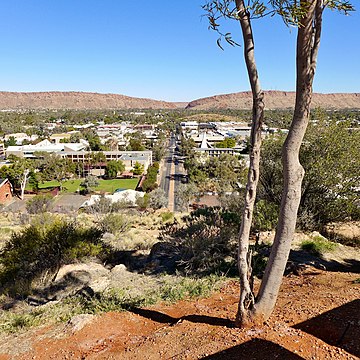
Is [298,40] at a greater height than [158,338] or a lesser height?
greater

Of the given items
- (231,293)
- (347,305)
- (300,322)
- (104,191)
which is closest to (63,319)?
(231,293)

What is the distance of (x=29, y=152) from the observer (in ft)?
185

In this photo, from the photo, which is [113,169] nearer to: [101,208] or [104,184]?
[104,184]

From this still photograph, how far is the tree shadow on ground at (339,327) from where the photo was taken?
3954mm

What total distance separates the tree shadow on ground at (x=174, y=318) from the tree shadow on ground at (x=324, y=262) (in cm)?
374

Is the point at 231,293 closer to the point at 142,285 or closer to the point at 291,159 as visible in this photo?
the point at 142,285

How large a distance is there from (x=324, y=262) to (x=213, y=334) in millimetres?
4907

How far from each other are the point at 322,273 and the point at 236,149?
54.9m

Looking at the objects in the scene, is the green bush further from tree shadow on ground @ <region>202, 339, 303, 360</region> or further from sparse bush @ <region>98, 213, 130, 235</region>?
tree shadow on ground @ <region>202, 339, 303, 360</region>

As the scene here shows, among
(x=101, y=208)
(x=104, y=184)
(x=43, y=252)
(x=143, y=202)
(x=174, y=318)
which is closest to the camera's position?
(x=174, y=318)

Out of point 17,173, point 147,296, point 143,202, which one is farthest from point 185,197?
point 147,296

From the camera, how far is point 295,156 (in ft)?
13.1

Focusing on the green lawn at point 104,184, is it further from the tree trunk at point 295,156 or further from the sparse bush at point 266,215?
the tree trunk at point 295,156

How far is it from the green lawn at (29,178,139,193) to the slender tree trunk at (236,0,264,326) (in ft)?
129
